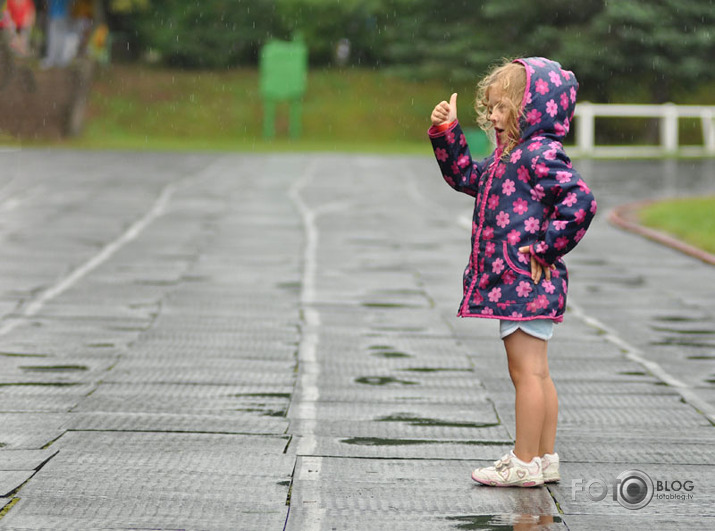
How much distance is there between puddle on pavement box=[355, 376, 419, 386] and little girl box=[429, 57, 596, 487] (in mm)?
2140

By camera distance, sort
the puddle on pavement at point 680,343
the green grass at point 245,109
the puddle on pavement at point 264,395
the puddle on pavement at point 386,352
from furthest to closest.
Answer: the green grass at point 245,109 < the puddle on pavement at point 680,343 < the puddle on pavement at point 386,352 < the puddle on pavement at point 264,395

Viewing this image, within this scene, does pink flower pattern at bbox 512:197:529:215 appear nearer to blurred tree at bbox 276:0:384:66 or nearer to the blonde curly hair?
the blonde curly hair

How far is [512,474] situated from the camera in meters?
5.14

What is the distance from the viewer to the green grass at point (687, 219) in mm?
15291

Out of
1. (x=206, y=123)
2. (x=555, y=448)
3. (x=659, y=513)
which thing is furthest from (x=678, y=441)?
(x=206, y=123)

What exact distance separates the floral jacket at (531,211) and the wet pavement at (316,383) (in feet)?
2.49

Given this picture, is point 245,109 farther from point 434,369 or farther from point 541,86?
point 541,86

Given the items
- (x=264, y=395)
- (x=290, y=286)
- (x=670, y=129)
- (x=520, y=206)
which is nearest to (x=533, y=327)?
(x=520, y=206)

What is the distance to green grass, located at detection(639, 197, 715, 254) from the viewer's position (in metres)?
15.3

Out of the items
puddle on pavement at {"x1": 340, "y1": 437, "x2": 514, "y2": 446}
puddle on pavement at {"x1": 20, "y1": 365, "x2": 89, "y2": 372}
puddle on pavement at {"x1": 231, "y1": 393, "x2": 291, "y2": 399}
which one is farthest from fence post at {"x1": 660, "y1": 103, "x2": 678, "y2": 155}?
puddle on pavement at {"x1": 340, "y1": 437, "x2": 514, "y2": 446}

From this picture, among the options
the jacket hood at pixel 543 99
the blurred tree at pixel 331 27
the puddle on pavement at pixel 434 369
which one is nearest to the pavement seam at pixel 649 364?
the puddle on pavement at pixel 434 369

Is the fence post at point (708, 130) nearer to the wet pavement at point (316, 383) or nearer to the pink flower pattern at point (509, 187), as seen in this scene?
the wet pavement at point (316, 383)

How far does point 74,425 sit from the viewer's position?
614 centimetres

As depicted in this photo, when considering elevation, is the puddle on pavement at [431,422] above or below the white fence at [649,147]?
above
